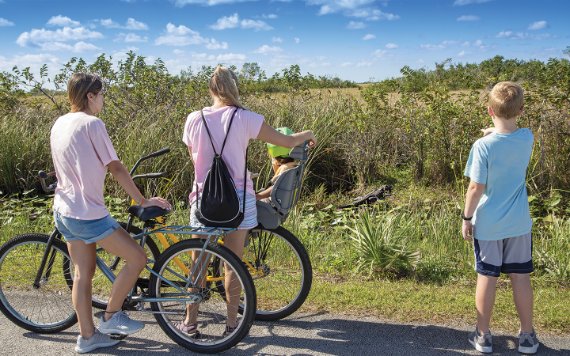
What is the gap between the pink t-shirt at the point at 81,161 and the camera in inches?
148

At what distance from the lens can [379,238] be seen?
6031 mm

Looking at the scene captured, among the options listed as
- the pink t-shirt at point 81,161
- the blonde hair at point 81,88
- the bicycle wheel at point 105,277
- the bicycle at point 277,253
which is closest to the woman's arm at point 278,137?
the bicycle at point 277,253

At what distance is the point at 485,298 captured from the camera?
398cm

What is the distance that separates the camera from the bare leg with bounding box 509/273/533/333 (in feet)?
13.0

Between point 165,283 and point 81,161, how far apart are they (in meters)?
1.05

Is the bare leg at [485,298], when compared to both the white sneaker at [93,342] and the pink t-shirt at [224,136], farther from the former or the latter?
the white sneaker at [93,342]

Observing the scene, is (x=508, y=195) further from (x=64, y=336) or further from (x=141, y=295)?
(x=64, y=336)

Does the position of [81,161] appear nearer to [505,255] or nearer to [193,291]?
[193,291]

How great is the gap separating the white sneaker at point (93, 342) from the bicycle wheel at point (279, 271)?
1.13 metres

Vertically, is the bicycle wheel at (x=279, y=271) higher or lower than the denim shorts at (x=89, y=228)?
lower

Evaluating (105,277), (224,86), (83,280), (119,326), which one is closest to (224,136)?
(224,86)

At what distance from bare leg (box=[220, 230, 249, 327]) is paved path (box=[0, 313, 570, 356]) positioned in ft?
0.80

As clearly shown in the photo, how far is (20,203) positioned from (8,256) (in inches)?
232

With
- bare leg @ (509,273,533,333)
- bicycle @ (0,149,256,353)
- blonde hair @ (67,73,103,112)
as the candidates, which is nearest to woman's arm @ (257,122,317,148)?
bicycle @ (0,149,256,353)
